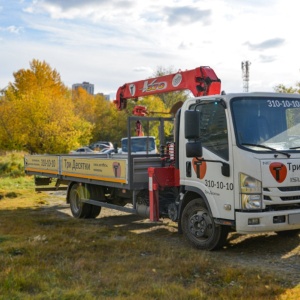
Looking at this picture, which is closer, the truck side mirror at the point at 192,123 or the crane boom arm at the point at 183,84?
the truck side mirror at the point at 192,123

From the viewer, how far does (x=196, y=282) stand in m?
5.39

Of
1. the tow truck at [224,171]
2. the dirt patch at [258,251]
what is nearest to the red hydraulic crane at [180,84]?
the tow truck at [224,171]

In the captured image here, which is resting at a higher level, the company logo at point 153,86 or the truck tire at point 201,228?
the company logo at point 153,86

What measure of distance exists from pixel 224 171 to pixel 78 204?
18.1 feet

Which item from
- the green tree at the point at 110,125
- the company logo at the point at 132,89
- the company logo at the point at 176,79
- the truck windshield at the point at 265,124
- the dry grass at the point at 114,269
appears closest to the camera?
the dry grass at the point at 114,269

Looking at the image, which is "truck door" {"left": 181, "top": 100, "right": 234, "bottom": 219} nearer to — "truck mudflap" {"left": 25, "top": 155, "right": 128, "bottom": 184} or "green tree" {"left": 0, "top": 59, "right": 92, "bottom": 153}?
"truck mudflap" {"left": 25, "top": 155, "right": 128, "bottom": 184}

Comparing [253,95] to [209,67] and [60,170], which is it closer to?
[209,67]

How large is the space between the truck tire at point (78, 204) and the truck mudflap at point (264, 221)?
5.33m

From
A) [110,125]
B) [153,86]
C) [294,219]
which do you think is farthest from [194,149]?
[110,125]

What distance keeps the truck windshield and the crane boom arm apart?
217 centimetres

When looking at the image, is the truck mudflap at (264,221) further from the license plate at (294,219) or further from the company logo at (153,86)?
the company logo at (153,86)

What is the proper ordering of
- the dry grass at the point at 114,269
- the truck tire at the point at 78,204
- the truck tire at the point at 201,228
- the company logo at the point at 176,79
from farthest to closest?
the truck tire at the point at 78,204 < the company logo at the point at 176,79 < the truck tire at the point at 201,228 < the dry grass at the point at 114,269

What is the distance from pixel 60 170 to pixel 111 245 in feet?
14.8

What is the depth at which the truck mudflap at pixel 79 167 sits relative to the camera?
8.81 metres
